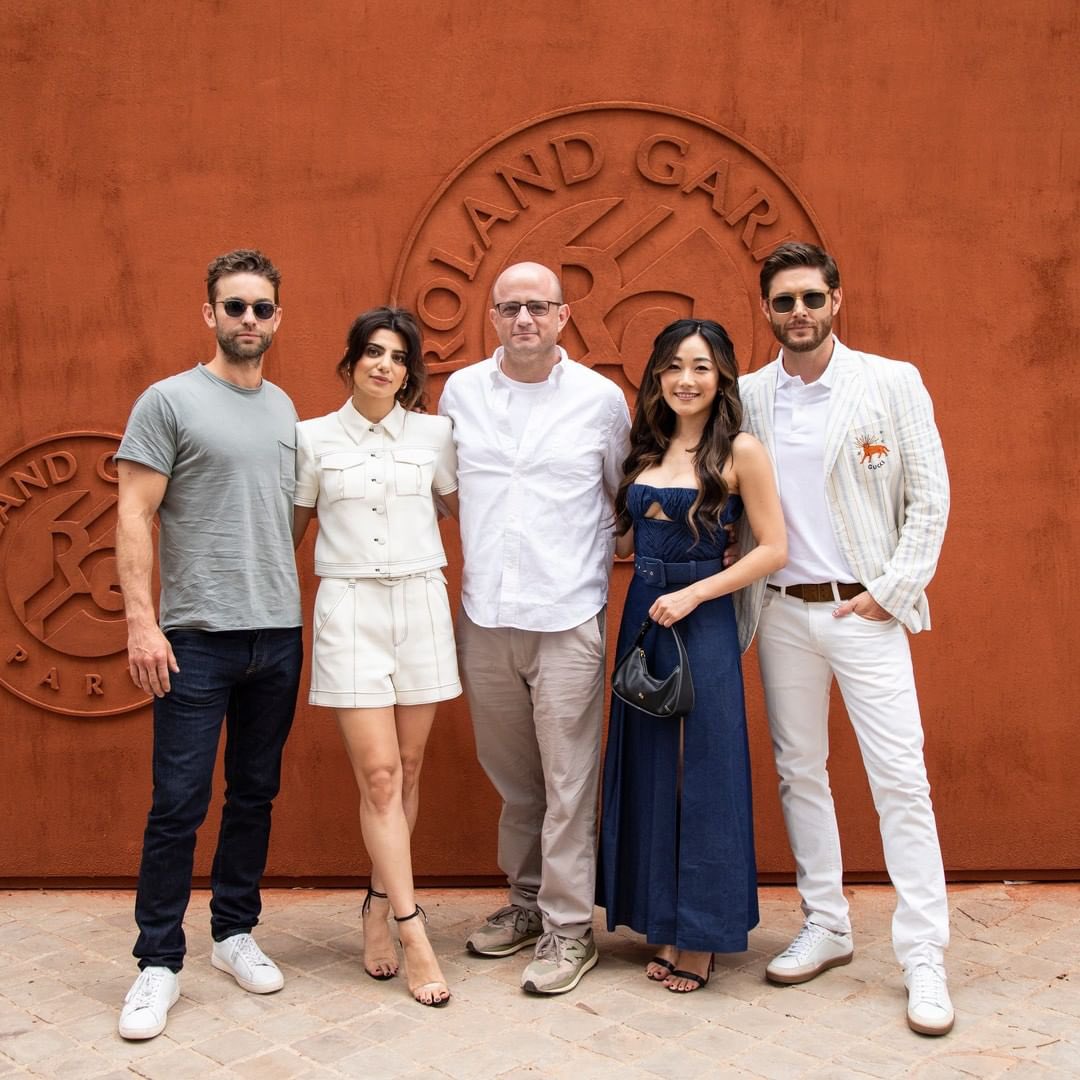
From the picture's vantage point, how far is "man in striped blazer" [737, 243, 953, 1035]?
136 inches

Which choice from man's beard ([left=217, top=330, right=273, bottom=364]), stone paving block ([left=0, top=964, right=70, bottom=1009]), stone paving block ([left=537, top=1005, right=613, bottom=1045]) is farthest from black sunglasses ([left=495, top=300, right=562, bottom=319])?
stone paving block ([left=0, top=964, right=70, bottom=1009])

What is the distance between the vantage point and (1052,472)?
4402 millimetres

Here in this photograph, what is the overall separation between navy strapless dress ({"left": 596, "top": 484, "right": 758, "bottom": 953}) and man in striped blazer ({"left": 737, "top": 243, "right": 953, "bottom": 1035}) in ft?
0.72

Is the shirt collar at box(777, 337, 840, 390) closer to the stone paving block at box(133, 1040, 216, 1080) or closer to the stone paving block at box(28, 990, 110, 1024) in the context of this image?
the stone paving block at box(133, 1040, 216, 1080)

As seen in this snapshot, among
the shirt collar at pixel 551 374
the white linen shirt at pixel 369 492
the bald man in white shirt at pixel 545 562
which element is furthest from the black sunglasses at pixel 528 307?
the white linen shirt at pixel 369 492

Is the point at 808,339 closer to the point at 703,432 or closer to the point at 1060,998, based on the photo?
the point at 703,432

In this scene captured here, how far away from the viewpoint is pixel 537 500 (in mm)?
3611

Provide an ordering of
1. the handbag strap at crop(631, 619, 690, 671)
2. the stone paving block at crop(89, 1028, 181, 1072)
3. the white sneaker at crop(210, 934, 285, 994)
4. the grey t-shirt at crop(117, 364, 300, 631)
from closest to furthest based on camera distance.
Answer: the stone paving block at crop(89, 1028, 181, 1072) → the grey t-shirt at crop(117, 364, 300, 631) → the handbag strap at crop(631, 619, 690, 671) → the white sneaker at crop(210, 934, 285, 994)

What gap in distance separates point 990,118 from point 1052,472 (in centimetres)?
129

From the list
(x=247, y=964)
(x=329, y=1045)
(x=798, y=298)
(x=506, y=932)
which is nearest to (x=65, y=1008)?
(x=247, y=964)

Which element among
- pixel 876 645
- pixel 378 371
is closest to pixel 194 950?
pixel 378 371

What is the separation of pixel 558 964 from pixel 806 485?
5.25 ft

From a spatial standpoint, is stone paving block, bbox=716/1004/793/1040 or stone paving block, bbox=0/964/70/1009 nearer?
stone paving block, bbox=716/1004/793/1040

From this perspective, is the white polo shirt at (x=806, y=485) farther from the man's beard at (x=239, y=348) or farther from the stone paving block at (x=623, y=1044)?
the man's beard at (x=239, y=348)
